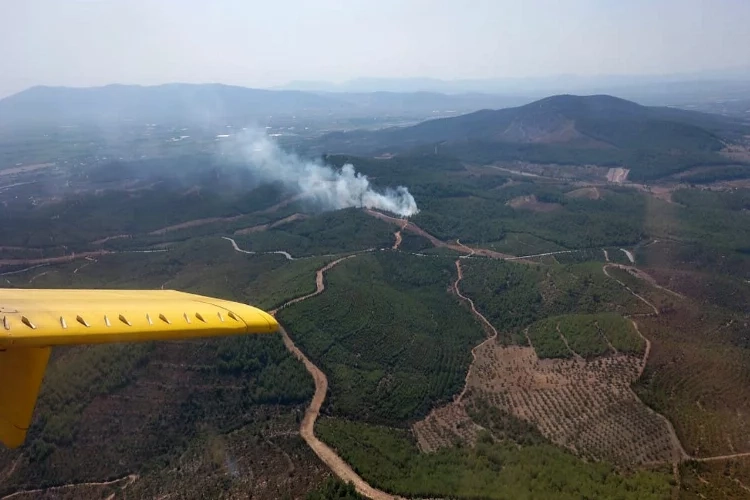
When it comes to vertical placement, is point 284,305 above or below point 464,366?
above

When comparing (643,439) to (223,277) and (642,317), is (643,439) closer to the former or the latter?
(642,317)

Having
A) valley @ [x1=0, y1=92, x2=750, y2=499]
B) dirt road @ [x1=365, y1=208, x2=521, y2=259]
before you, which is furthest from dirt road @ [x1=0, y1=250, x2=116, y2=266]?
dirt road @ [x1=365, y1=208, x2=521, y2=259]

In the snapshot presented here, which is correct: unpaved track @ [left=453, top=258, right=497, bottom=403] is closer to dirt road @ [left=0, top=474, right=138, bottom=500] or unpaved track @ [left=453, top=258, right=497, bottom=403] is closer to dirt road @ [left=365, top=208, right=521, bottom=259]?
dirt road @ [left=365, top=208, right=521, bottom=259]

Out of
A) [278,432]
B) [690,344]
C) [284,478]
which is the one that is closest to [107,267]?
[278,432]

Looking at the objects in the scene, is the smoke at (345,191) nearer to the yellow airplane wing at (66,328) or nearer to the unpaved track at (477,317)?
the unpaved track at (477,317)

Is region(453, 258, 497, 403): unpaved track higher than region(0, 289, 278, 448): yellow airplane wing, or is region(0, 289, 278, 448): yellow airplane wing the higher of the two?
region(0, 289, 278, 448): yellow airplane wing

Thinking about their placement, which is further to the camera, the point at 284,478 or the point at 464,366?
the point at 464,366

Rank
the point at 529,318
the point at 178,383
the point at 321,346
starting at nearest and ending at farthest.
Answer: the point at 178,383 < the point at 321,346 < the point at 529,318
